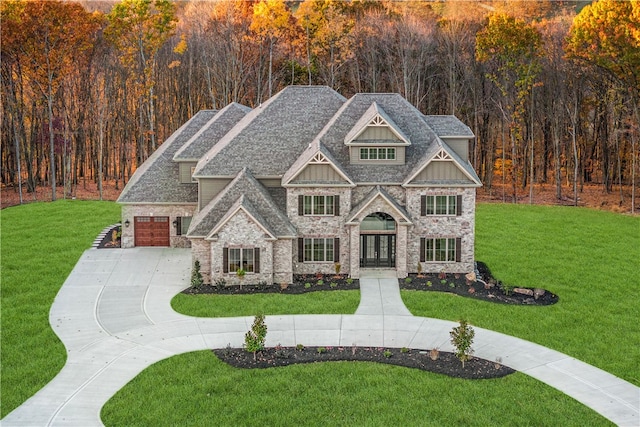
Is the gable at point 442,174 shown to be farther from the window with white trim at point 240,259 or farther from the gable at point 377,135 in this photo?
the window with white trim at point 240,259

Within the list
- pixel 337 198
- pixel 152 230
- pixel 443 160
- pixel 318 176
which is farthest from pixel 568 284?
pixel 152 230

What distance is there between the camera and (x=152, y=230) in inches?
1355

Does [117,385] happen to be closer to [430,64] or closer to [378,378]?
[378,378]

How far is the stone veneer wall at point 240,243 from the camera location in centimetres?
2698

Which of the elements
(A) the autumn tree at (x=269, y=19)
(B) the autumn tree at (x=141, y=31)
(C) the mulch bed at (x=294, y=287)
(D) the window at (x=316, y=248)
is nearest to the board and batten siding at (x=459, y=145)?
(D) the window at (x=316, y=248)

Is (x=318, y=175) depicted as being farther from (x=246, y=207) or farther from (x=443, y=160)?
(x=443, y=160)

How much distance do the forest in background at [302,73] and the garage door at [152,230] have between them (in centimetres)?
1892

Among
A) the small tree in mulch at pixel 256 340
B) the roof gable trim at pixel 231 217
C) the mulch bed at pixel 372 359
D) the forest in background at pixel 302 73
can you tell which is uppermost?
the forest in background at pixel 302 73

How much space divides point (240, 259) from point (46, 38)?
30.7 metres

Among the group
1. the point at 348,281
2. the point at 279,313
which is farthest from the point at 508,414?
the point at 348,281

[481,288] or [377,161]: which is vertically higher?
[377,161]

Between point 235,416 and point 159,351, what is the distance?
18.1 ft

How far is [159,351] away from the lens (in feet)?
65.9

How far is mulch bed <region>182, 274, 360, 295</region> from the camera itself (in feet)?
87.2
